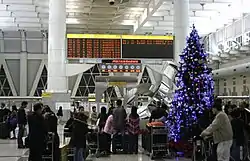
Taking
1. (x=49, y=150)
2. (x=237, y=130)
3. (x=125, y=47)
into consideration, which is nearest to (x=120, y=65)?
(x=125, y=47)

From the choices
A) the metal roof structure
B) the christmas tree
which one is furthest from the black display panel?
the christmas tree

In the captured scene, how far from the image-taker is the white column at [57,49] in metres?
20.1

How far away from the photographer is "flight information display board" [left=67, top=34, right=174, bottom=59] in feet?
65.6

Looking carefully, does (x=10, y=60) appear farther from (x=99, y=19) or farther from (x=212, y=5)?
(x=212, y=5)

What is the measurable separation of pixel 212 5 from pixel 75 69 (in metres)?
13.2

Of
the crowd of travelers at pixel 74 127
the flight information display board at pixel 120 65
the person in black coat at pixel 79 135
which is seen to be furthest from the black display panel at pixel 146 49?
the person in black coat at pixel 79 135

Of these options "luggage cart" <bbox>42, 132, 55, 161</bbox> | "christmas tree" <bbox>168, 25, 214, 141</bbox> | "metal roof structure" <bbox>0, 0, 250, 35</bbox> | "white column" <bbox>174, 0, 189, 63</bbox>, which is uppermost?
"metal roof structure" <bbox>0, 0, 250, 35</bbox>

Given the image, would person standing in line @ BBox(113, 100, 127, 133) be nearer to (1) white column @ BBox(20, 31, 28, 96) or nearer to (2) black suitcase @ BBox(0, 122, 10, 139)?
(2) black suitcase @ BBox(0, 122, 10, 139)

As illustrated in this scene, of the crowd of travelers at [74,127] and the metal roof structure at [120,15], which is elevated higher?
the metal roof structure at [120,15]

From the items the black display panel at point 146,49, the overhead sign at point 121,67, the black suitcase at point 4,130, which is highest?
the black display panel at point 146,49

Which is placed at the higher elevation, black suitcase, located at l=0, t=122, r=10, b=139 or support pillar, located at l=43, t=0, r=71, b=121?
support pillar, located at l=43, t=0, r=71, b=121

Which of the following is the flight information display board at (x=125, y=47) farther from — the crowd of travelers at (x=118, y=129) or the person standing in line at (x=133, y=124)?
the person standing in line at (x=133, y=124)

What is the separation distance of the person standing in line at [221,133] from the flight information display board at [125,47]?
11624 millimetres

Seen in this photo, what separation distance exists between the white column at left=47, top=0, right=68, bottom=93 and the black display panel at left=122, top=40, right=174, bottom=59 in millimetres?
2847
